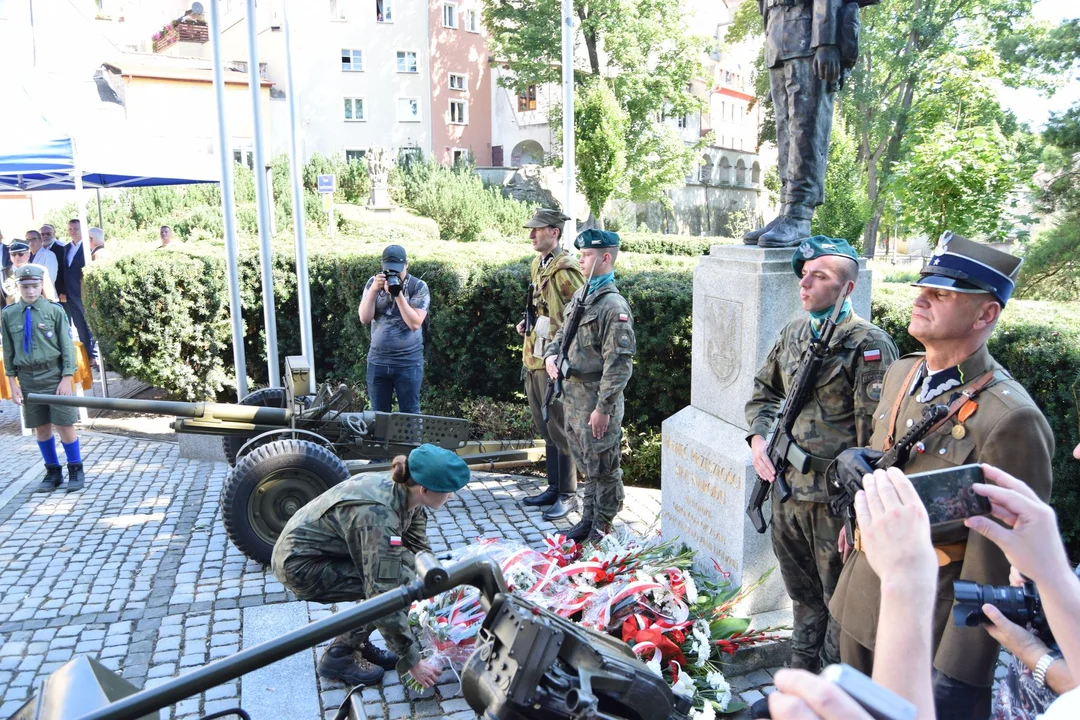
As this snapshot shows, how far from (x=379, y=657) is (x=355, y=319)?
5.87 metres

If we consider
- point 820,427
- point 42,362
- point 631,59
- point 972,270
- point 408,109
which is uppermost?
point 631,59

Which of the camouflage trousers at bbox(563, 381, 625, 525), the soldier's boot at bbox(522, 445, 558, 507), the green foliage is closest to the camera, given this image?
the camouflage trousers at bbox(563, 381, 625, 525)

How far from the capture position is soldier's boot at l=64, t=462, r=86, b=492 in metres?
7.16

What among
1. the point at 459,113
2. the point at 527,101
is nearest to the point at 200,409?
the point at 527,101

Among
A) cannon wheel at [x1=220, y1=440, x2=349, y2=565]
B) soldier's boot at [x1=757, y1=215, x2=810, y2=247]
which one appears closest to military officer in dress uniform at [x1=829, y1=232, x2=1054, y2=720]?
soldier's boot at [x1=757, y1=215, x2=810, y2=247]

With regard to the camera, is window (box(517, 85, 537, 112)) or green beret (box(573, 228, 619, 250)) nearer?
green beret (box(573, 228, 619, 250))

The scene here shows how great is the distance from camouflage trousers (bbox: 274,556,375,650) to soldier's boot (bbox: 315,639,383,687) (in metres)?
0.06

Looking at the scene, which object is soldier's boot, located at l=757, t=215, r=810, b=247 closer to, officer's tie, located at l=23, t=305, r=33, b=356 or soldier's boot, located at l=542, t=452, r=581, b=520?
soldier's boot, located at l=542, t=452, r=581, b=520

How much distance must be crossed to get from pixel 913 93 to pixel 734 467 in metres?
35.5

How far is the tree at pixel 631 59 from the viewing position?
106 ft

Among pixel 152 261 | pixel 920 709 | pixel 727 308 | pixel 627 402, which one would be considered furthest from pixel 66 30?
pixel 920 709

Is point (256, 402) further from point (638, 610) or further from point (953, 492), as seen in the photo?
point (953, 492)

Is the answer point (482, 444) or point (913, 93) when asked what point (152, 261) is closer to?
point (482, 444)

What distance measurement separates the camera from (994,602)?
1803mm
